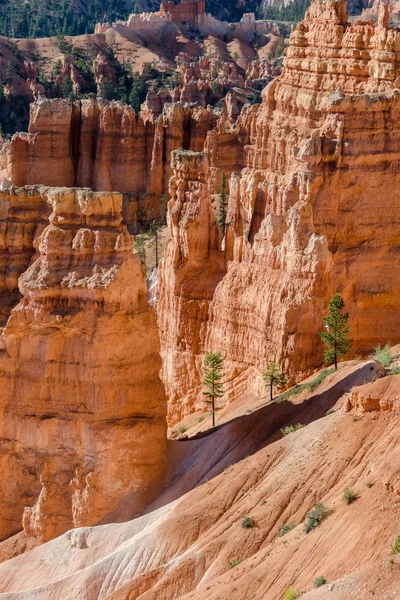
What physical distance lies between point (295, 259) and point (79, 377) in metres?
11.0

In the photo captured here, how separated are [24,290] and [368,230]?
16604 millimetres

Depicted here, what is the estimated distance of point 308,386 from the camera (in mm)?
35219

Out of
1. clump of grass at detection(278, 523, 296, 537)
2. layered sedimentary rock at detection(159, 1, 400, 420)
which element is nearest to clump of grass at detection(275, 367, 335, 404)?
layered sedimentary rock at detection(159, 1, 400, 420)

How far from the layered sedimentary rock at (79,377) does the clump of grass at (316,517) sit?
7044mm

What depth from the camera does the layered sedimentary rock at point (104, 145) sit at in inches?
2852

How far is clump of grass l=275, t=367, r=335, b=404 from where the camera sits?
3497 cm

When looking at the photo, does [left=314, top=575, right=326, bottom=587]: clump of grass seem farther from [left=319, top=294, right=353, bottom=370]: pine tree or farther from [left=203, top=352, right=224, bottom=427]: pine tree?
[left=203, top=352, right=224, bottom=427]: pine tree

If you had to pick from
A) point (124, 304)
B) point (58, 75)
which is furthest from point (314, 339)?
point (58, 75)

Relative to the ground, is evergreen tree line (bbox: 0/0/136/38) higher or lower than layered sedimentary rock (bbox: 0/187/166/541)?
higher

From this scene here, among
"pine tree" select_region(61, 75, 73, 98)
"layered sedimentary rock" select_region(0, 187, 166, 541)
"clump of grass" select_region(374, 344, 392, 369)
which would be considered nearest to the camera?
"layered sedimentary rock" select_region(0, 187, 166, 541)

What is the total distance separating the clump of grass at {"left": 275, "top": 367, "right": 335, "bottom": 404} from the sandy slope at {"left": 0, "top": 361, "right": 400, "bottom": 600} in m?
0.42

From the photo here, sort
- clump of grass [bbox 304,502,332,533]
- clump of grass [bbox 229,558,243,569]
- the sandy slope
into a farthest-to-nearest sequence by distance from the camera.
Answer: clump of grass [bbox 229,558,243,569], clump of grass [bbox 304,502,332,533], the sandy slope

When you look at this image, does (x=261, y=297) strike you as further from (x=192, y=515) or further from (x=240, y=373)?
(x=192, y=515)

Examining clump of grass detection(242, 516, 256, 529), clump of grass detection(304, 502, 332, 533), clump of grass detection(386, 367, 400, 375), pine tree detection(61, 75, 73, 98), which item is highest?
pine tree detection(61, 75, 73, 98)
